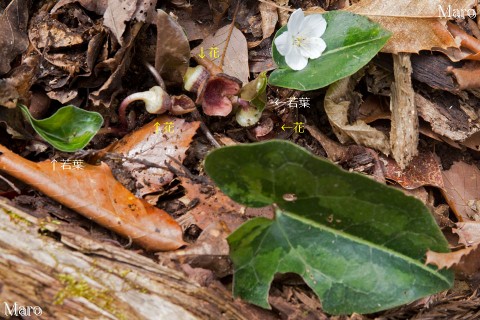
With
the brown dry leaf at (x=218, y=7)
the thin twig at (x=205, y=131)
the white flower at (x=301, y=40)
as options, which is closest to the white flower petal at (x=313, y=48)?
the white flower at (x=301, y=40)

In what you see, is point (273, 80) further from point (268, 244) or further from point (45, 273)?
point (45, 273)

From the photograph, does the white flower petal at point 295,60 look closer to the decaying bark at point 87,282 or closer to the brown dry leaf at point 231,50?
the brown dry leaf at point 231,50

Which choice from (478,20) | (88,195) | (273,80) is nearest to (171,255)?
(88,195)

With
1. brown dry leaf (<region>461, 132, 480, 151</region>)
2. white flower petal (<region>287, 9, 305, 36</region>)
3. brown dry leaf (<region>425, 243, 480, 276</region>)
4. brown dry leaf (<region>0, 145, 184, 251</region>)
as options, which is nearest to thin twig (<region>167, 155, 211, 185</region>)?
brown dry leaf (<region>0, 145, 184, 251</region>)

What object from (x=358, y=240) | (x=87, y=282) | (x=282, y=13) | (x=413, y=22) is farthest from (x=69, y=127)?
(x=413, y=22)

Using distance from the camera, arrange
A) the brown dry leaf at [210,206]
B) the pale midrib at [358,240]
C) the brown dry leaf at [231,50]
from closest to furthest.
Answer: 1. the pale midrib at [358,240]
2. the brown dry leaf at [210,206]
3. the brown dry leaf at [231,50]

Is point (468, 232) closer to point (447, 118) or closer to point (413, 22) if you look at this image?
point (447, 118)
